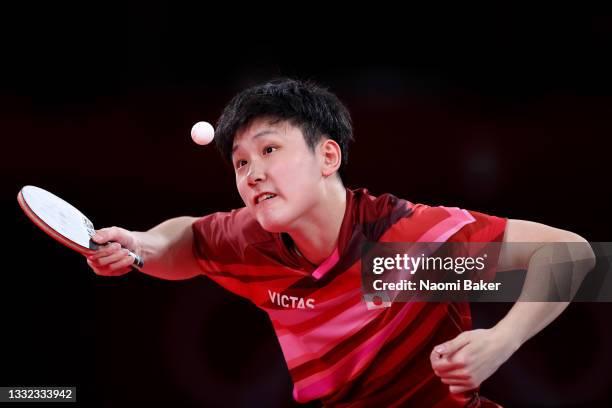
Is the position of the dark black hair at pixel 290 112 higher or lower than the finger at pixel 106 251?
higher

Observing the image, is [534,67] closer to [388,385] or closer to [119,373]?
[388,385]

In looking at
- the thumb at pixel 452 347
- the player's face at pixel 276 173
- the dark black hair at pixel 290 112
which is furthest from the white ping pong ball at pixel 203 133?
the thumb at pixel 452 347

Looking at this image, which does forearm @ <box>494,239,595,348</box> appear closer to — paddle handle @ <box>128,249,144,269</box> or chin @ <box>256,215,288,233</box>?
chin @ <box>256,215,288,233</box>

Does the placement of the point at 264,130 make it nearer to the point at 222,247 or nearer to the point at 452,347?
the point at 222,247

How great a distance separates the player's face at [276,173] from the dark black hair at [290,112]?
0.03m

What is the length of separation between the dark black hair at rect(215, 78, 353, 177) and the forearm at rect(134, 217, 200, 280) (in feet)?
1.07

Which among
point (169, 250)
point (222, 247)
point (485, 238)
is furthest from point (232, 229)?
point (485, 238)

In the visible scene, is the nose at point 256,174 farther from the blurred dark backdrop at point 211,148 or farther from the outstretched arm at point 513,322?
the blurred dark backdrop at point 211,148

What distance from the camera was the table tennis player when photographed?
2283 mm

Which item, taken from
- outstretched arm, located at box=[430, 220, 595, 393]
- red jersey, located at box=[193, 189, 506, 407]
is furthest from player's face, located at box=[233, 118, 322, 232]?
outstretched arm, located at box=[430, 220, 595, 393]

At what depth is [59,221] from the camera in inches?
83.9

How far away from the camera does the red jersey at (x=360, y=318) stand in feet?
7.77

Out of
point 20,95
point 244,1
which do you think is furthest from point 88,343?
point 244,1

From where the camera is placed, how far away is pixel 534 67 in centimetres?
353
